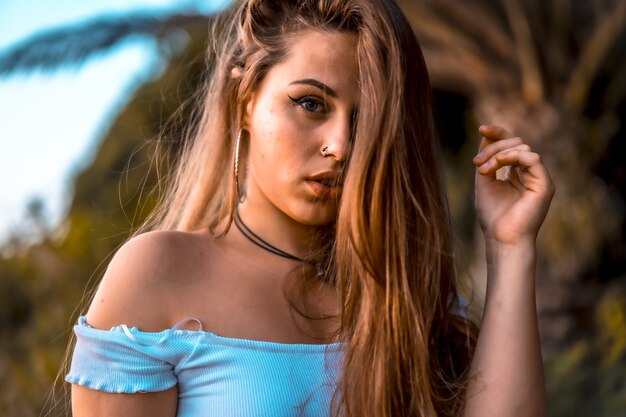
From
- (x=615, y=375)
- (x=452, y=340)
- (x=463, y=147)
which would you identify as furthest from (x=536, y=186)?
(x=463, y=147)

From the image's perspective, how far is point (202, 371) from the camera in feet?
6.57

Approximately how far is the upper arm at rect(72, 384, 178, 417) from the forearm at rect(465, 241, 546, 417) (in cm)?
78

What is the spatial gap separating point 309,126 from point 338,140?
86 mm

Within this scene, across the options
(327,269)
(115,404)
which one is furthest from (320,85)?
(115,404)

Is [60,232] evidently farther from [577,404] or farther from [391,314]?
[391,314]

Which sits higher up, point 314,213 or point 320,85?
point 320,85

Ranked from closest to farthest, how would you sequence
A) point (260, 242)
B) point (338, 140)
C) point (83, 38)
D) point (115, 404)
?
point (115, 404) → point (338, 140) → point (260, 242) → point (83, 38)

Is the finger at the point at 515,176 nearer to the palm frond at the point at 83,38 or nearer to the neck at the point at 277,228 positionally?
the neck at the point at 277,228

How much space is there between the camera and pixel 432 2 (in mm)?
5230

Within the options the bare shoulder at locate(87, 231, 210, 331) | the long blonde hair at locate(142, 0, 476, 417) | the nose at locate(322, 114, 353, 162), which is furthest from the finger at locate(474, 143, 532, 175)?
the bare shoulder at locate(87, 231, 210, 331)

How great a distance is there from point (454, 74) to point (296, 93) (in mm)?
3563

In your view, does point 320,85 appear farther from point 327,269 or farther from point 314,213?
point 327,269

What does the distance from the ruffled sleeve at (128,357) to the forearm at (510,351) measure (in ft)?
2.44

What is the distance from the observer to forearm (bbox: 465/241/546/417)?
6.96ft
